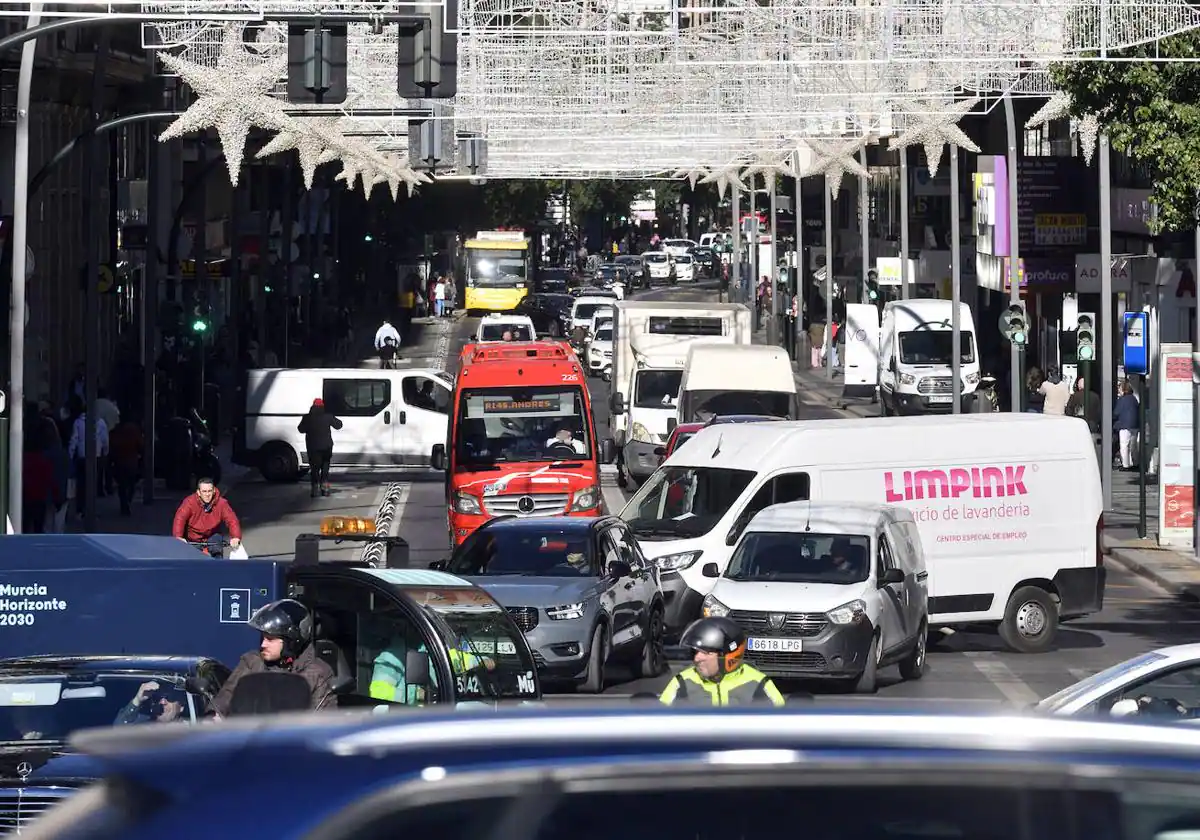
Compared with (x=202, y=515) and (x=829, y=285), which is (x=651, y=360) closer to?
(x=202, y=515)

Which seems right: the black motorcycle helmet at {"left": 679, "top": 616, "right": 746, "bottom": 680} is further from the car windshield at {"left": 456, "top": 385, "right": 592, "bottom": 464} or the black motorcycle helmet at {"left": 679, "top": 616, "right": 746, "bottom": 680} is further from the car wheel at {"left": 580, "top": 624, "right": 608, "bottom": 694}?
the car windshield at {"left": 456, "top": 385, "right": 592, "bottom": 464}

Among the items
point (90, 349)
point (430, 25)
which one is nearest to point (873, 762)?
point (430, 25)

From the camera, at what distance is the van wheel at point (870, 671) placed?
18297mm

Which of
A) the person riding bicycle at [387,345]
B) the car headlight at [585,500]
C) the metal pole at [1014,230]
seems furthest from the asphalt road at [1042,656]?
the person riding bicycle at [387,345]

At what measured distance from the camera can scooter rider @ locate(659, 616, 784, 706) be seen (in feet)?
33.2

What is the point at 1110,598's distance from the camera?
25.9m

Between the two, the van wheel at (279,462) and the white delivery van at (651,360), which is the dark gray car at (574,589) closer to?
the white delivery van at (651,360)

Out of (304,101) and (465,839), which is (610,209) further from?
(465,839)

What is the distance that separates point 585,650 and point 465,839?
15.1 m

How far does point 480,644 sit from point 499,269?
238ft

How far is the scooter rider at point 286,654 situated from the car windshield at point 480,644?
1341mm

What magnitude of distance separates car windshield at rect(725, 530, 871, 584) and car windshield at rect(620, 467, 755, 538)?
247cm

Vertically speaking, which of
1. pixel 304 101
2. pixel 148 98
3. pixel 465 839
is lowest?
pixel 465 839

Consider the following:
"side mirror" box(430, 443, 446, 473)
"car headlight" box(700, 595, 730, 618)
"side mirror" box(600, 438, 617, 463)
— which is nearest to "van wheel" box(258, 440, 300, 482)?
"side mirror" box(430, 443, 446, 473)
